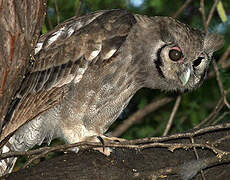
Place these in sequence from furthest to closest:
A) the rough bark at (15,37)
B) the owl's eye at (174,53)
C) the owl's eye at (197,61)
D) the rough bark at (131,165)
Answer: the owl's eye at (197,61)
the owl's eye at (174,53)
the rough bark at (131,165)
the rough bark at (15,37)

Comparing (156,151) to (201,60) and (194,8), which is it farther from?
(194,8)

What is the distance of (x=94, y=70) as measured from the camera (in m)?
3.39

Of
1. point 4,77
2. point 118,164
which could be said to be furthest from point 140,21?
point 4,77

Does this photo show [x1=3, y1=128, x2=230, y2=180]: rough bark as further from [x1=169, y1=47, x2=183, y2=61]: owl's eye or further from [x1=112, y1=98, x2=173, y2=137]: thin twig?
[x1=112, y1=98, x2=173, y2=137]: thin twig

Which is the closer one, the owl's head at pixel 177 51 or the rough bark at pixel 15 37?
the rough bark at pixel 15 37

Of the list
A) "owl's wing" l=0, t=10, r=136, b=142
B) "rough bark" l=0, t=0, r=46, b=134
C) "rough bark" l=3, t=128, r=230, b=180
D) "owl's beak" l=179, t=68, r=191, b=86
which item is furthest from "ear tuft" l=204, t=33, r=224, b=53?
"rough bark" l=0, t=0, r=46, b=134

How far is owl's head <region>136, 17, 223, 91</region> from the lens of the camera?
372cm

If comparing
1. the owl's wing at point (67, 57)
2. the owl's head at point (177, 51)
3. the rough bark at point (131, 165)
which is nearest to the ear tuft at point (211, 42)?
the owl's head at point (177, 51)

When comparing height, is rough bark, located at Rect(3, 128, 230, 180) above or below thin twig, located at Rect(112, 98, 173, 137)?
below

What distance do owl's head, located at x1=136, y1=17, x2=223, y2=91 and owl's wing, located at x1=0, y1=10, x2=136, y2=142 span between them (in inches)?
14.7

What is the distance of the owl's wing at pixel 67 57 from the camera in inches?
131

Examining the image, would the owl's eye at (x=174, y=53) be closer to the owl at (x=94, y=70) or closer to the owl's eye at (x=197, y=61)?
the owl at (x=94, y=70)

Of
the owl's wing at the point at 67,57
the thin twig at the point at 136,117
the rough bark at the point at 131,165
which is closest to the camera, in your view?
the rough bark at the point at 131,165

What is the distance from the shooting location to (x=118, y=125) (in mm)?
4668
